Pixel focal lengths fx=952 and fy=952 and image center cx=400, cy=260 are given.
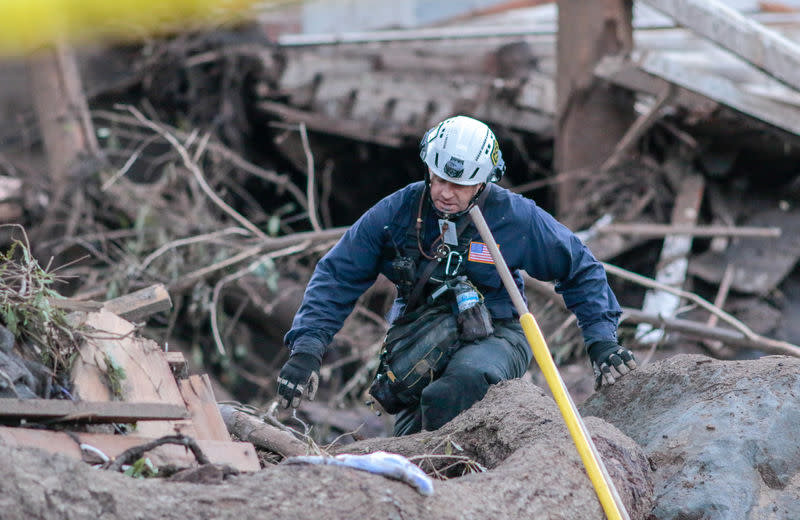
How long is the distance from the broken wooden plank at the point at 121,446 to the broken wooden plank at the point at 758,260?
5.20 metres

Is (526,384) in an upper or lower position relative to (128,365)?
lower

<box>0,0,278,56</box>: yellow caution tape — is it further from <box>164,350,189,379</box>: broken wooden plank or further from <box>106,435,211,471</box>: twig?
<box>106,435,211,471</box>: twig

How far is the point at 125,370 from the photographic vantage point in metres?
3.60

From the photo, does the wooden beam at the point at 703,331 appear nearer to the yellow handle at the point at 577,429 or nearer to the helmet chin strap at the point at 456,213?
the helmet chin strap at the point at 456,213

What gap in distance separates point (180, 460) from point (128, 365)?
64 centimetres

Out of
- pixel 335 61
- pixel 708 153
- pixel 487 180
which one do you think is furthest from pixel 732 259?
pixel 335 61

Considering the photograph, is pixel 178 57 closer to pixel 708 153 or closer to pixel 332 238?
pixel 332 238

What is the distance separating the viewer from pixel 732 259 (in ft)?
25.0

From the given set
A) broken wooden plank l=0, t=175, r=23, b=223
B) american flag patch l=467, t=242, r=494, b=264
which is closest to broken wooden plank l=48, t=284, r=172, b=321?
american flag patch l=467, t=242, r=494, b=264

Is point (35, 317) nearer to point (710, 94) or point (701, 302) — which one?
point (701, 302)

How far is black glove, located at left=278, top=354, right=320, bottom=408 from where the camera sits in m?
4.16

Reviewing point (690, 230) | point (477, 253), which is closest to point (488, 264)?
point (477, 253)

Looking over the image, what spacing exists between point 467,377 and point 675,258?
389 cm

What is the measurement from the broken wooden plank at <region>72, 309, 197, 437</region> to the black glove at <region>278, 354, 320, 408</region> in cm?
55
